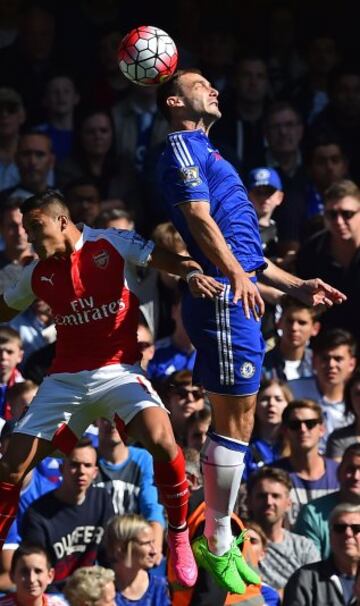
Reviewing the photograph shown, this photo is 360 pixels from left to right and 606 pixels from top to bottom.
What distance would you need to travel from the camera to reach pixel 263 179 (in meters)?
13.3

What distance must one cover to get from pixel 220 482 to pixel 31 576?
80.2 inches

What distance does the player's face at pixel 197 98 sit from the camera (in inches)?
356

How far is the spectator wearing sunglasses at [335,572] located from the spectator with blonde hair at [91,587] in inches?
48.3

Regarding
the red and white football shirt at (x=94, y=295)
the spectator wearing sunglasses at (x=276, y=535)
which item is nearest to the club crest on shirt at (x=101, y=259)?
the red and white football shirt at (x=94, y=295)

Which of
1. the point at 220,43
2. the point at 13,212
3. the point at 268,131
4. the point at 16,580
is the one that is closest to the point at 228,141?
the point at 268,131

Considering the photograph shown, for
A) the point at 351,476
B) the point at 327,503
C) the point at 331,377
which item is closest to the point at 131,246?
the point at 351,476

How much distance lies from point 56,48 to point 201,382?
24.3ft

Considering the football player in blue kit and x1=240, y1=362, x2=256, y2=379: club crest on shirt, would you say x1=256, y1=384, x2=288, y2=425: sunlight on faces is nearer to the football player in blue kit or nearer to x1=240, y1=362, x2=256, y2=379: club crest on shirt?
the football player in blue kit

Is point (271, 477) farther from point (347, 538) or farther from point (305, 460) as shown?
point (347, 538)

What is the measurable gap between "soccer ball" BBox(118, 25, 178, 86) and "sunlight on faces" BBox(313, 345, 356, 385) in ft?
13.5

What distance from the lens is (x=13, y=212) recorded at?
13.2 meters

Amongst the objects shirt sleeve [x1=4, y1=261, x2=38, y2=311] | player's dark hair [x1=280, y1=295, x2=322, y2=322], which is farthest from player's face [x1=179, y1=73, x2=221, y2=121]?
player's dark hair [x1=280, y1=295, x2=322, y2=322]

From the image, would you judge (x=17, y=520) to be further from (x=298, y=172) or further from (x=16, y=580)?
(x=298, y=172)

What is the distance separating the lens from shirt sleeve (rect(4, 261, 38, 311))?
30.5 ft
